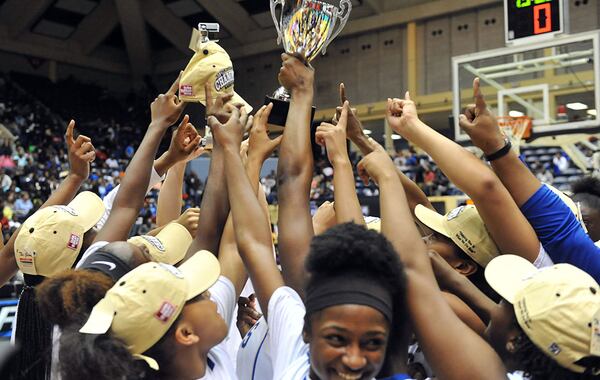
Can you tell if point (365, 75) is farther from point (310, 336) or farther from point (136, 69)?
point (310, 336)

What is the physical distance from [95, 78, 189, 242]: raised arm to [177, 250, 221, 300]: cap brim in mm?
531

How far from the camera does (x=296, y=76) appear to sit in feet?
7.42

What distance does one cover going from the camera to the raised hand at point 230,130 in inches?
82.2

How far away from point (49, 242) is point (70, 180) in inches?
24.5

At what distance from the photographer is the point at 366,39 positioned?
21.3m

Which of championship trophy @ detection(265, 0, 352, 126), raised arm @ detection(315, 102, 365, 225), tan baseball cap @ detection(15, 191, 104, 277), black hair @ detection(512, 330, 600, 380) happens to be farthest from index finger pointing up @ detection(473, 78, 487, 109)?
tan baseball cap @ detection(15, 191, 104, 277)

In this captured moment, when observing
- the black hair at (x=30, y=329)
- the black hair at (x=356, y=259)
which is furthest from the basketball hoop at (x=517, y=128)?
the black hair at (x=356, y=259)

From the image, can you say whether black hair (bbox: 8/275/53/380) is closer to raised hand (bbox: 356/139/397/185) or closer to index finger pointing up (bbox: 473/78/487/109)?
raised hand (bbox: 356/139/397/185)

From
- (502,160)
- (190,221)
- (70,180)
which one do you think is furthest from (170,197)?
(502,160)

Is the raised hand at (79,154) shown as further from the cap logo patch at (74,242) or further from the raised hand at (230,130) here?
the raised hand at (230,130)

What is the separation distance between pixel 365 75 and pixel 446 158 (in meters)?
19.9

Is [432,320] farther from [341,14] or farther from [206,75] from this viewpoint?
[206,75]

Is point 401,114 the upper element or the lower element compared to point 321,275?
upper

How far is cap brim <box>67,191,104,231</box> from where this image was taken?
2451 mm
